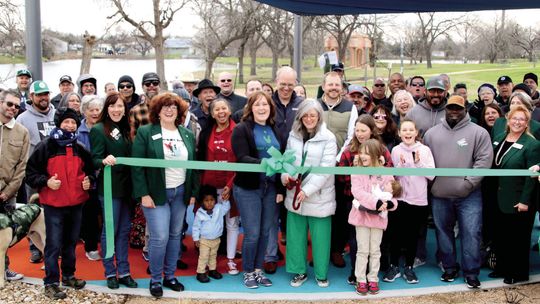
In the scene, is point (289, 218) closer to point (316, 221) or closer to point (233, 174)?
point (316, 221)

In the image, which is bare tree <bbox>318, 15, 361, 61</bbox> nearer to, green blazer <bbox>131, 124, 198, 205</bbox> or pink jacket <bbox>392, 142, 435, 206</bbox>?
pink jacket <bbox>392, 142, 435, 206</bbox>

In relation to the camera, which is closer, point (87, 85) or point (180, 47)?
point (87, 85)

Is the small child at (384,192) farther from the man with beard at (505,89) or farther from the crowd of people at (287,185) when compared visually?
the man with beard at (505,89)

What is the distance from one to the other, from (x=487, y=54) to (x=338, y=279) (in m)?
44.5

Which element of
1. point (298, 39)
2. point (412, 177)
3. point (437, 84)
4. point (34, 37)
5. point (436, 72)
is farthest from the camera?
point (436, 72)

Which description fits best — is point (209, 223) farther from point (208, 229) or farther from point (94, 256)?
point (94, 256)

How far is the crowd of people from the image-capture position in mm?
4500

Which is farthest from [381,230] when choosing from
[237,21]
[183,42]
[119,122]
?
[183,42]

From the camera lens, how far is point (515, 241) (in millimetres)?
4875

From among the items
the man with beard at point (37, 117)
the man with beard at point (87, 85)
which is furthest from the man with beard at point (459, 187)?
the man with beard at point (87, 85)

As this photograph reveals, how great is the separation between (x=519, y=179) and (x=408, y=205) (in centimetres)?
98

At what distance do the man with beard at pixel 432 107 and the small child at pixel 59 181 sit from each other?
3191 mm

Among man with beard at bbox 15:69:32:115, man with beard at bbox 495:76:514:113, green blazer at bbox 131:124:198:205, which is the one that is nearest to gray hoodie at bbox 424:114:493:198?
green blazer at bbox 131:124:198:205

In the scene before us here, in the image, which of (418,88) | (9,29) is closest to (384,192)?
(418,88)
